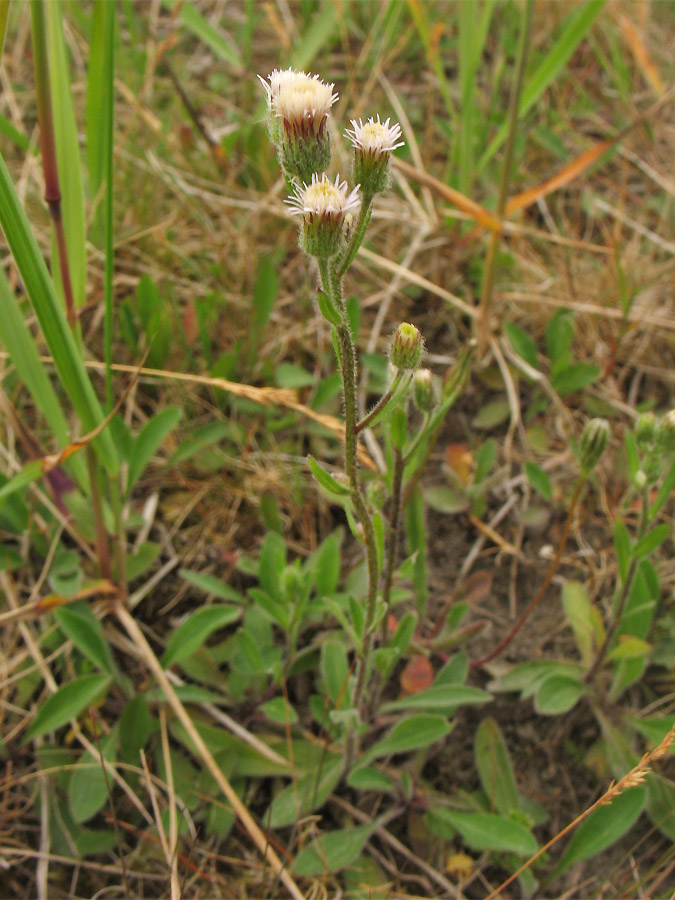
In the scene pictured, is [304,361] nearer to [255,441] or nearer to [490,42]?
[255,441]

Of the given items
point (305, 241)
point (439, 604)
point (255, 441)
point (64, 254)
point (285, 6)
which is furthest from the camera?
point (285, 6)

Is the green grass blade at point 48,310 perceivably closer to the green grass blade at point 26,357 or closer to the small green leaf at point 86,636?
Answer: the green grass blade at point 26,357

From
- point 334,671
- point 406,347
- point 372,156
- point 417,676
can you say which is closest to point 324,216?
point 372,156

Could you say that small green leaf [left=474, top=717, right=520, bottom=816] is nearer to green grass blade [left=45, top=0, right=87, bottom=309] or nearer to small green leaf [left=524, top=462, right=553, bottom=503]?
small green leaf [left=524, top=462, right=553, bottom=503]

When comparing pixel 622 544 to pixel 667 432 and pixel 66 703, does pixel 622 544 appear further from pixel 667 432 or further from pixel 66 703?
pixel 66 703

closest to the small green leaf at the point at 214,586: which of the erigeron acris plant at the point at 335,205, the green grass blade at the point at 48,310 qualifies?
the green grass blade at the point at 48,310

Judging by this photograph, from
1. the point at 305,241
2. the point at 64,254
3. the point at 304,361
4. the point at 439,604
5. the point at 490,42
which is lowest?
the point at 439,604

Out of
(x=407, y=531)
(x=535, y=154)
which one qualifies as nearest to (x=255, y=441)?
(x=407, y=531)

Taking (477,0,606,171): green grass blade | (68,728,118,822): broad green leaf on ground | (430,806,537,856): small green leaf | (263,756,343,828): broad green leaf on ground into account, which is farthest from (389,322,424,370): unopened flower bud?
(477,0,606,171): green grass blade
